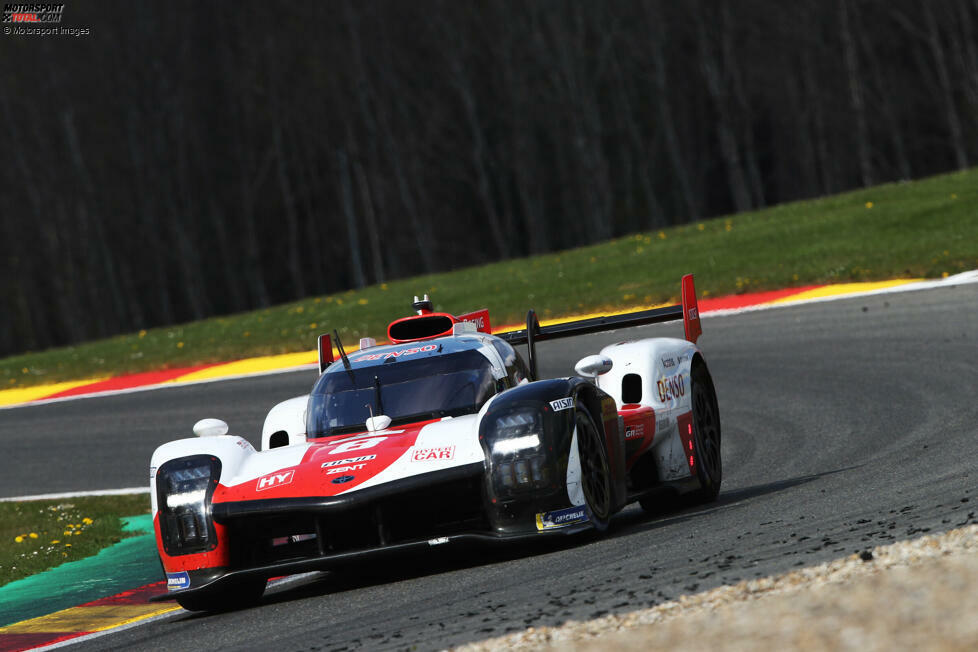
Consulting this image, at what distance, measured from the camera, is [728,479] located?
10180 millimetres

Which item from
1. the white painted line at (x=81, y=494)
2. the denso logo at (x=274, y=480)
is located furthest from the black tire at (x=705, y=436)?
the white painted line at (x=81, y=494)

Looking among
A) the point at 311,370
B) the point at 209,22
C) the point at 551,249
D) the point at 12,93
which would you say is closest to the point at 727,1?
the point at 551,249

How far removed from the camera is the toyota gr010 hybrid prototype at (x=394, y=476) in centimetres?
680

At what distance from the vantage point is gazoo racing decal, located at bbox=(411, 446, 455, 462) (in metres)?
6.90

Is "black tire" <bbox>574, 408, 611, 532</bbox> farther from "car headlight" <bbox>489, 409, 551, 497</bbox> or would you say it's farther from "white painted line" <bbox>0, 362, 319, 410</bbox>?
"white painted line" <bbox>0, 362, 319, 410</bbox>

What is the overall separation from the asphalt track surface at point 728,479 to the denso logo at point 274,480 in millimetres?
599

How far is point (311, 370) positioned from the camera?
1916cm

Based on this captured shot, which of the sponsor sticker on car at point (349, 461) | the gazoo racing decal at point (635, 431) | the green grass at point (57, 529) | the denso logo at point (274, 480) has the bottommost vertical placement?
the green grass at point (57, 529)

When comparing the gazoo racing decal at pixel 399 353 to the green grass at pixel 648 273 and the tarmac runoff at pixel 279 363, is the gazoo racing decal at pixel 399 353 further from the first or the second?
the green grass at pixel 648 273

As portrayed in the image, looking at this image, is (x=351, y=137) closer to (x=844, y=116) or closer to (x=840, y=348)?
(x=844, y=116)

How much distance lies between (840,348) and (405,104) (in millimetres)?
39981

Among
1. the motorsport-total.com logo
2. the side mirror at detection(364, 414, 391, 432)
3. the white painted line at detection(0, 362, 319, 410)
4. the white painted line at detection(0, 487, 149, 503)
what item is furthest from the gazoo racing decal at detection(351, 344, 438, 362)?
the motorsport-total.com logo

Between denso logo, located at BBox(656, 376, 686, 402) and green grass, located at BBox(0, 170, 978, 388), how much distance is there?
10.0 m

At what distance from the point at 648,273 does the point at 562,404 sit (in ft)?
54.4
